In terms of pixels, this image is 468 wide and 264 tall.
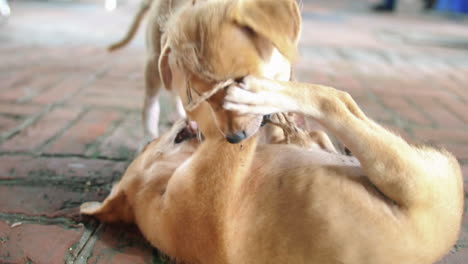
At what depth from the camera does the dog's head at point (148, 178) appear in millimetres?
1206

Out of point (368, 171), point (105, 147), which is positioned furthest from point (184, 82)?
point (105, 147)

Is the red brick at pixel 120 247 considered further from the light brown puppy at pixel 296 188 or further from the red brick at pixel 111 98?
the red brick at pixel 111 98

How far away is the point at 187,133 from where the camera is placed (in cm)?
141

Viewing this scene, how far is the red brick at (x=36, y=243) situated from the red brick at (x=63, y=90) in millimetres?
1368

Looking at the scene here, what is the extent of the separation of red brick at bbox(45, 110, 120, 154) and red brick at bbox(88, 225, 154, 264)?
693 millimetres

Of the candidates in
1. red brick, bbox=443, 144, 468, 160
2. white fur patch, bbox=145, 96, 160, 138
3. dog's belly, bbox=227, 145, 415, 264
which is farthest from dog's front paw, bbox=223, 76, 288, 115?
red brick, bbox=443, 144, 468, 160

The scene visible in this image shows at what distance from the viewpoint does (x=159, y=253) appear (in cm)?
126

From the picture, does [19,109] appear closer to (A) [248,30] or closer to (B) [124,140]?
(B) [124,140]

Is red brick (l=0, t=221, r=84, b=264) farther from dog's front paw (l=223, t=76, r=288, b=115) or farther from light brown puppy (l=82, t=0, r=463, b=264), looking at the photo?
dog's front paw (l=223, t=76, r=288, b=115)

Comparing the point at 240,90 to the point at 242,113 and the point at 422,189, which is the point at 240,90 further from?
the point at 422,189

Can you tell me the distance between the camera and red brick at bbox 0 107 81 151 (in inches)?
77.6

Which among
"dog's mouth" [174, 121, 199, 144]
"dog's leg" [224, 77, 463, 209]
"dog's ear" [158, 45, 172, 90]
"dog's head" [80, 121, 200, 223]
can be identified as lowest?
"dog's head" [80, 121, 200, 223]

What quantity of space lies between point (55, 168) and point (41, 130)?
47 cm

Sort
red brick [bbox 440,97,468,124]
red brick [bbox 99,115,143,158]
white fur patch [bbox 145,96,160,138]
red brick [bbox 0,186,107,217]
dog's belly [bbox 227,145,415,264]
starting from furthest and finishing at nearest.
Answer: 1. red brick [bbox 440,97,468,124]
2. white fur patch [bbox 145,96,160,138]
3. red brick [bbox 99,115,143,158]
4. red brick [bbox 0,186,107,217]
5. dog's belly [bbox 227,145,415,264]
